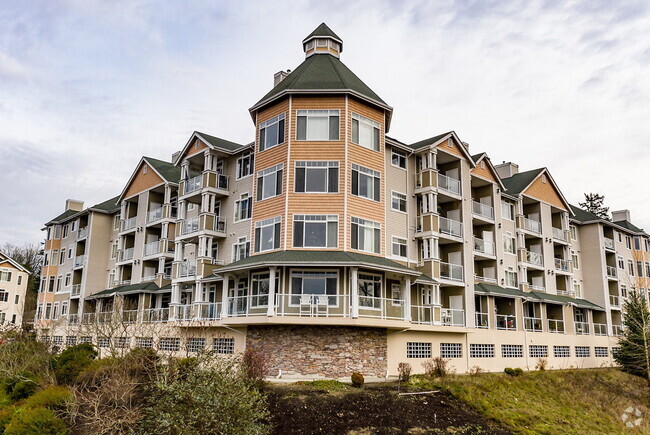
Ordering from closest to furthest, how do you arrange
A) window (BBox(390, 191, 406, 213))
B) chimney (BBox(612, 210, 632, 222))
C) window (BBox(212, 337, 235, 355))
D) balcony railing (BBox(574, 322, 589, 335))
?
window (BBox(212, 337, 235, 355)), window (BBox(390, 191, 406, 213)), balcony railing (BBox(574, 322, 589, 335)), chimney (BBox(612, 210, 632, 222))

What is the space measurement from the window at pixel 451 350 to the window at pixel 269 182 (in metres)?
13.1

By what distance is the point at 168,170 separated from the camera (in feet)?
141

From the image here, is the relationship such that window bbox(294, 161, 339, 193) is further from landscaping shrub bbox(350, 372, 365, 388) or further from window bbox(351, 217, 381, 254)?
landscaping shrub bbox(350, 372, 365, 388)

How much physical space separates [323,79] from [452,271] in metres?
13.9

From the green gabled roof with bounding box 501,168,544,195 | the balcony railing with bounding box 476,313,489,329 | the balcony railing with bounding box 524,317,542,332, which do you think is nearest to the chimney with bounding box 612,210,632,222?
the green gabled roof with bounding box 501,168,544,195

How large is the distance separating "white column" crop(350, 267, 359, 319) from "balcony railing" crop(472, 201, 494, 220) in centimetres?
1367

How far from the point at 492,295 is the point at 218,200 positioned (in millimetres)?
18976

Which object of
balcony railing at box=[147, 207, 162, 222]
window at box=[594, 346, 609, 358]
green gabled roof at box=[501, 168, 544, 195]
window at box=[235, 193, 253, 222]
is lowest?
window at box=[594, 346, 609, 358]

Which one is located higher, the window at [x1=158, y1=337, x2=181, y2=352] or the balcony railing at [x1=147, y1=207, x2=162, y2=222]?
the balcony railing at [x1=147, y1=207, x2=162, y2=222]

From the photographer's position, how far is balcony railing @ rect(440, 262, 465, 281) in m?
33.1

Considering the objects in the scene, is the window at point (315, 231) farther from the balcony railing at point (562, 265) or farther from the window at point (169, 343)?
the balcony railing at point (562, 265)

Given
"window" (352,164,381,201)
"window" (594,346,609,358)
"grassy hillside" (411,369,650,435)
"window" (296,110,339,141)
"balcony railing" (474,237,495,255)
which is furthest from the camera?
"window" (594,346,609,358)

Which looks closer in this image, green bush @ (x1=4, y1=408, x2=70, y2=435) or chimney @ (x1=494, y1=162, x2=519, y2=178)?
green bush @ (x1=4, y1=408, x2=70, y2=435)

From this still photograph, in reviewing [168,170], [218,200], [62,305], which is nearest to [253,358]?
[218,200]
